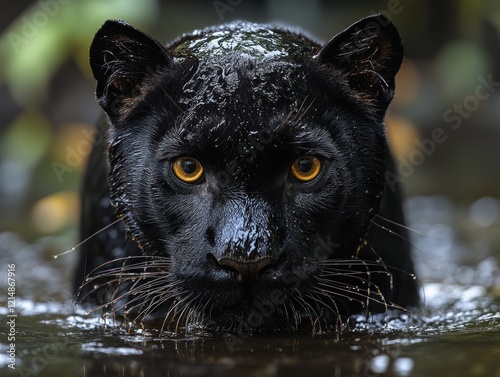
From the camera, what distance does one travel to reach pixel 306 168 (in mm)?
3861

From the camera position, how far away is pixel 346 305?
164 inches

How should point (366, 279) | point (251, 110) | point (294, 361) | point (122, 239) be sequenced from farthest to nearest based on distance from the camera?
point (122, 239) → point (366, 279) → point (251, 110) → point (294, 361)

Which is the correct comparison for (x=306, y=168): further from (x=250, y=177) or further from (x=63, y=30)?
(x=63, y=30)

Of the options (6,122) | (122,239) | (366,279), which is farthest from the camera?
(6,122)

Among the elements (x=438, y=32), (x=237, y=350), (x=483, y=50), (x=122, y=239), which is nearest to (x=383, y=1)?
(x=438, y=32)

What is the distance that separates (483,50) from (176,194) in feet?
28.1

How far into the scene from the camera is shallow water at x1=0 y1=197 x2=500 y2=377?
9.64 ft

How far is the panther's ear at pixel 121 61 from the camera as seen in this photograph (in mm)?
4109

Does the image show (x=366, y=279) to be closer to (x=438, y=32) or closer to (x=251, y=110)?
(x=251, y=110)

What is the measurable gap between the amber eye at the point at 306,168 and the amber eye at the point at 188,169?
400mm

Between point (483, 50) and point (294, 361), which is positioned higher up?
point (483, 50)

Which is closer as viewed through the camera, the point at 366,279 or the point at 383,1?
the point at 366,279

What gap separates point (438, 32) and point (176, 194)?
9.46 m

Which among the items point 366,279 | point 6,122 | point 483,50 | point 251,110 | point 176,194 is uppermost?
point 483,50
